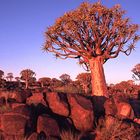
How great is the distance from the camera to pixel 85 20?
17.2m

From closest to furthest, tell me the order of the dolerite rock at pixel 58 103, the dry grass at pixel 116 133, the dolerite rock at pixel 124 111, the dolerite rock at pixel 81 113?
the dry grass at pixel 116 133 < the dolerite rock at pixel 81 113 < the dolerite rock at pixel 58 103 < the dolerite rock at pixel 124 111

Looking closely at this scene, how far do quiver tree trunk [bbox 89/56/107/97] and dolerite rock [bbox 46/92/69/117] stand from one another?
6240 millimetres

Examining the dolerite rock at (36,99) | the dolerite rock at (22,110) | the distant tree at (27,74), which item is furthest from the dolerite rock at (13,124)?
the distant tree at (27,74)

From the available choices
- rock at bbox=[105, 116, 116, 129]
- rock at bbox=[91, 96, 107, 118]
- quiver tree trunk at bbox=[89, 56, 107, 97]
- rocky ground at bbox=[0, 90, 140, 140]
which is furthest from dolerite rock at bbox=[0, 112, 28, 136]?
quiver tree trunk at bbox=[89, 56, 107, 97]

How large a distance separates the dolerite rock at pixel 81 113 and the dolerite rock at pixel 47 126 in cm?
128

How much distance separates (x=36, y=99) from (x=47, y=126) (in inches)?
95.2

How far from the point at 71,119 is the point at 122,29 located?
328 inches

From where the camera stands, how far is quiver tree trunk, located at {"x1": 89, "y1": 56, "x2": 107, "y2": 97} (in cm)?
1784

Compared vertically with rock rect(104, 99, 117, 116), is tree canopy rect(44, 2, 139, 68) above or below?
above

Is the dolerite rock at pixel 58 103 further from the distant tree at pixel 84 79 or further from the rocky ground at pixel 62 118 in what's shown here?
the distant tree at pixel 84 79

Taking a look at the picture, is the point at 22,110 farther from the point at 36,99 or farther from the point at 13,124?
the point at 36,99

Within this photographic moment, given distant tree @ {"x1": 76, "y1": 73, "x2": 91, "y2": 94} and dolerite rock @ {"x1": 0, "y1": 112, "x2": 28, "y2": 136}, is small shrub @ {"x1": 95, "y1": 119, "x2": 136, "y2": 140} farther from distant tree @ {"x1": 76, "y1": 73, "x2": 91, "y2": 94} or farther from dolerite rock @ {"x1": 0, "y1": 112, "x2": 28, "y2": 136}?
distant tree @ {"x1": 76, "y1": 73, "x2": 91, "y2": 94}

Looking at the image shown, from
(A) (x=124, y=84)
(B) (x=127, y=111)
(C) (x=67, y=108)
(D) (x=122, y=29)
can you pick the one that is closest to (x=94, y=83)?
(D) (x=122, y=29)

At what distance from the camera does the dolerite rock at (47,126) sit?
9.34 metres
